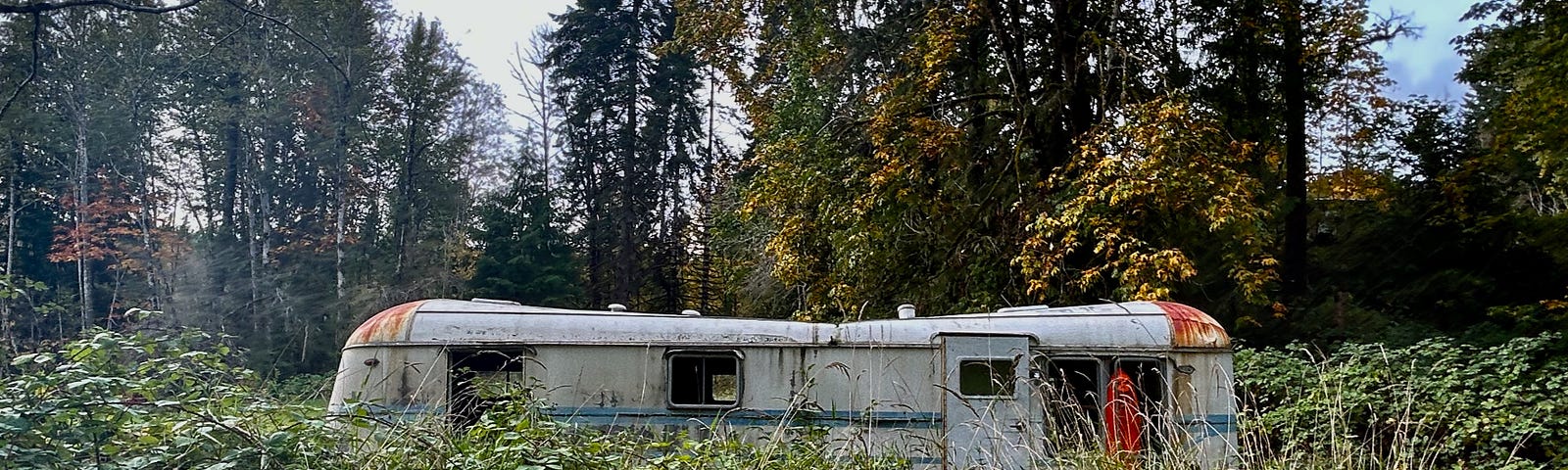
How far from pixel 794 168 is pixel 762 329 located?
19.1ft

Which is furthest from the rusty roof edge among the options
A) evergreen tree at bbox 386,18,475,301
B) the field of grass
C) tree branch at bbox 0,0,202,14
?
evergreen tree at bbox 386,18,475,301

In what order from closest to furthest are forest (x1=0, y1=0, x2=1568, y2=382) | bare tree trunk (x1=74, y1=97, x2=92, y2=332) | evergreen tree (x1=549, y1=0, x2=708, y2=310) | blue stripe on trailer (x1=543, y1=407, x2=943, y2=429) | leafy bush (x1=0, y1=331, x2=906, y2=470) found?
leafy bush (x1=0, y1=331, x2=906, y2=470) → blue stripe on trailer (x1=543, y1=407, x2=943, y2=429) → forest (x1=0, y1=0, x2=1568, y2=382) → bare tree trunk (x1=74, y1=97, x2=92, y2=332) → evergreen tree (x1=549, y1=0, x2=708, y2=310)

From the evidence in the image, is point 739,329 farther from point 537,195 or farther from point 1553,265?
point 537,195

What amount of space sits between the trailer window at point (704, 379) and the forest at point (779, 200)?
119 cm

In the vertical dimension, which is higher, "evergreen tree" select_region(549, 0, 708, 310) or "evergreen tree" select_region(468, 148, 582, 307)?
"evergreen tree" select_region(549, 0, 708, 310)

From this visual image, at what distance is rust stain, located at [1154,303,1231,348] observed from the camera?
8695mm

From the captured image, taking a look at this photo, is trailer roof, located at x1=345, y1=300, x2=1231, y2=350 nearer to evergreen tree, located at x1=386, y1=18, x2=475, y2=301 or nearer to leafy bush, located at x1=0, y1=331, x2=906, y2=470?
leafy bush, located at x1=0, y1=331, x2=906, y2=470

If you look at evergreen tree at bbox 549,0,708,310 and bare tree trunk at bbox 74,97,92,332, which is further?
evergreen tree at bbox 549,0,708,310

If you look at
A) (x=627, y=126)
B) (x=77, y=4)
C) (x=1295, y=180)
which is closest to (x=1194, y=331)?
(x=77, y=4)

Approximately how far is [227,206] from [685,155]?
12.1m

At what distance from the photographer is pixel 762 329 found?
352 inches

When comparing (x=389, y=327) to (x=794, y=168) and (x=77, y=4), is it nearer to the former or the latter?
(x=77, y=4)

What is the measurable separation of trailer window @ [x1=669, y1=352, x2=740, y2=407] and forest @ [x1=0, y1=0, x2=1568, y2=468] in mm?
1193

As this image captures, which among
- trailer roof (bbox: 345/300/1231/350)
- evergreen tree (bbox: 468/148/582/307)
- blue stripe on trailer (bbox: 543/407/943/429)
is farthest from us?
evergreen tree (bbox: 468/148/582/307)
